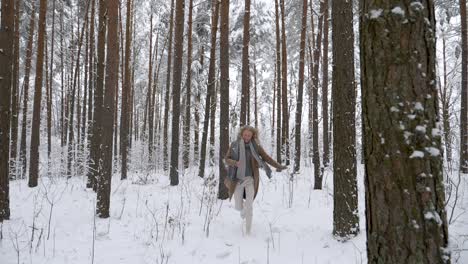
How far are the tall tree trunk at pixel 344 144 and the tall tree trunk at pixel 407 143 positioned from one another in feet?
10.5

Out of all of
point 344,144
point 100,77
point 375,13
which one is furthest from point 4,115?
point 375,13

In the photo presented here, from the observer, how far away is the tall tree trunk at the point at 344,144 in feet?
16.5

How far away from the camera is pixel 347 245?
4.87 meters

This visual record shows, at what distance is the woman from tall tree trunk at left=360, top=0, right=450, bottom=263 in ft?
13.3

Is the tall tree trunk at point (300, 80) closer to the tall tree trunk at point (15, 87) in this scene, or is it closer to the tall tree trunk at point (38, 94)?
the tall tree trunk at point (38, 94)

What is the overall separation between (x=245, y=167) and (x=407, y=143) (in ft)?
14.1

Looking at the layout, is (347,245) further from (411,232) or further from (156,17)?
(156,17)

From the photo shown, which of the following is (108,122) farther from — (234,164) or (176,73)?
(176,73)

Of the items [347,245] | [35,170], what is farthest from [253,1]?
[347,245]

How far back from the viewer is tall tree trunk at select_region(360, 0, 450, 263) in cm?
181

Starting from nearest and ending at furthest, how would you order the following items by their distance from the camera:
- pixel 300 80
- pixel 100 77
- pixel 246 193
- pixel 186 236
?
1. pixel 186 236
2. pixel 246 193
3. pixel 100 77
4. pixel 300 80

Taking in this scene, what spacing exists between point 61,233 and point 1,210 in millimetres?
1534

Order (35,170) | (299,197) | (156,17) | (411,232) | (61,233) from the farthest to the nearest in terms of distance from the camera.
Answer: (156,17), (35,170), (299,197), (61,233), (411,232)

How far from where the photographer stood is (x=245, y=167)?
605 centimetres
